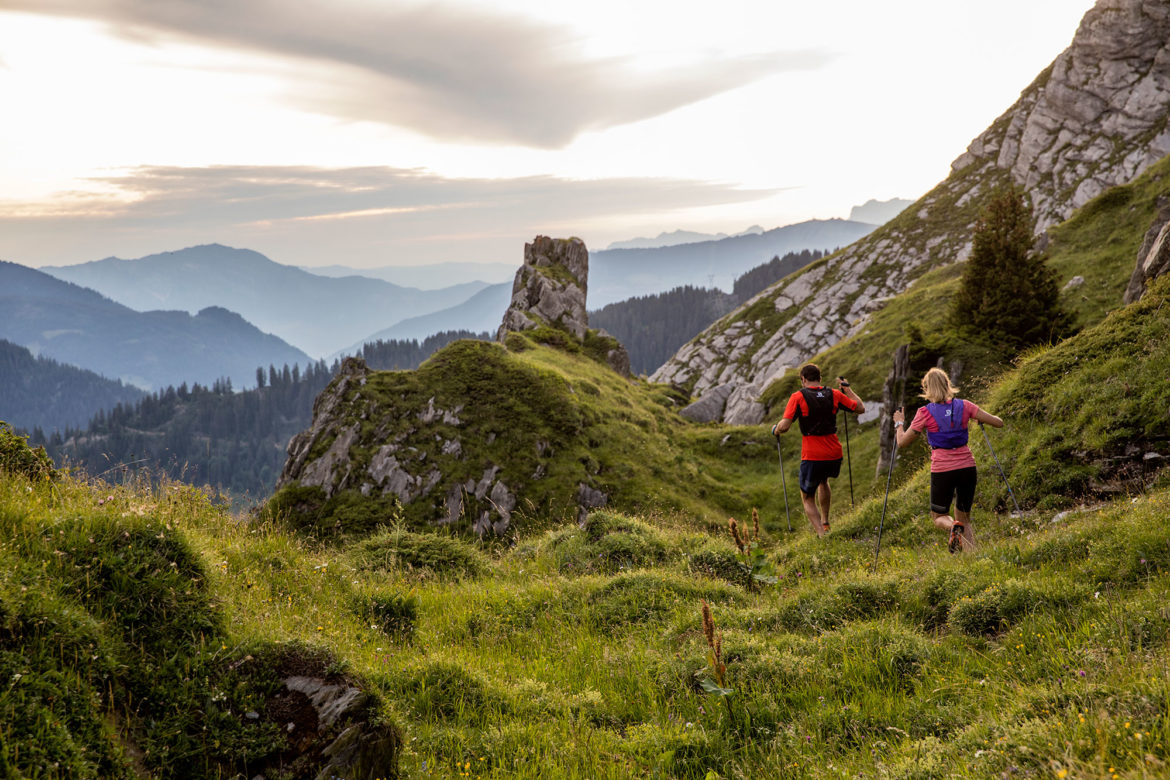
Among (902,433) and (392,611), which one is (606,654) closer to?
(392,611)

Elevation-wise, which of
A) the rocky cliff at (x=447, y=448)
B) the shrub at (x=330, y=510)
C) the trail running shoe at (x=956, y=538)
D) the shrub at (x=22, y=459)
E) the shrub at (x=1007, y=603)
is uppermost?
the shrub at (x=22, y=459)

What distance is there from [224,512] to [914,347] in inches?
881

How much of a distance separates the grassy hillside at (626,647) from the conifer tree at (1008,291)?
11.6 meters

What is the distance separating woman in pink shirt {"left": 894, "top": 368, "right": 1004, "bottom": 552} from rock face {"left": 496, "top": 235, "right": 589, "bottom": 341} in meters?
38.9

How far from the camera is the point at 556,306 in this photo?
51.7 metres

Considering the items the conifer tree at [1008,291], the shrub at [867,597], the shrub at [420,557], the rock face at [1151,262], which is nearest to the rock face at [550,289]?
the conifer tree at [1008,291]

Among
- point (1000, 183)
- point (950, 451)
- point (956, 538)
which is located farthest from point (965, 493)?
point (1000, 183)

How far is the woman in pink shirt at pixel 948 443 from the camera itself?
1020 cm

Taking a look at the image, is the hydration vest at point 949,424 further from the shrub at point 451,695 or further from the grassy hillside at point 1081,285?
Answer: the grassy hillside at point 1081,285

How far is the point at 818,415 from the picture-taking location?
1348cm

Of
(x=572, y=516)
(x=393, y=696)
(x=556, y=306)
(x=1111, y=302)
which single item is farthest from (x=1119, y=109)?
(x=393, y=696)

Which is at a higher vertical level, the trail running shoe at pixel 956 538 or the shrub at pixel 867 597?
the trail running shoe at pixel 956 538

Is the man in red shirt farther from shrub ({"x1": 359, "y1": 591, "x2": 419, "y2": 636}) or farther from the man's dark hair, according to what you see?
shrub ({"x1": 359, "y1": 591, "x2": 419, "y2": 636})

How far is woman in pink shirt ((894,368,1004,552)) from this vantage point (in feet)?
33.5
